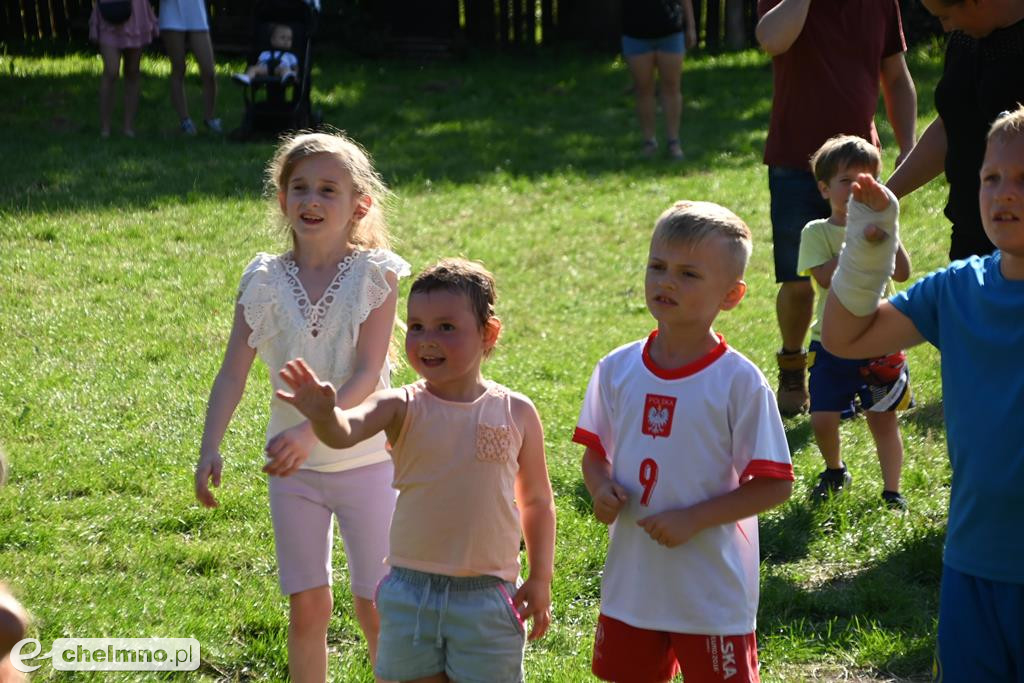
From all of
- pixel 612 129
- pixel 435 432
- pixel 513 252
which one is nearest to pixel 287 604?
pixel 435 432

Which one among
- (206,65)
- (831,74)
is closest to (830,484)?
(831,74)

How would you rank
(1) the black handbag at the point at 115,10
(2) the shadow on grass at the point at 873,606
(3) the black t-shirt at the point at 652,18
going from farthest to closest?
(1) the black handbag at the point at 115,10, (3) the black t-shirt at the point at 652,18, (2) the shadow on grass at the point at 873,606

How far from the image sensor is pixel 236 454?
5.83m

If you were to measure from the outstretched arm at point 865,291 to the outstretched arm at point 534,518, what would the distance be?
2.45 ft

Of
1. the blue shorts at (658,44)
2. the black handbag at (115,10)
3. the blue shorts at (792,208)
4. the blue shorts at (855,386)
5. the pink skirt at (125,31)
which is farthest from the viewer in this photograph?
the pink skirt at (125,31)

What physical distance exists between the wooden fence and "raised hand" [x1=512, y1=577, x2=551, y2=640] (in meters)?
15.4

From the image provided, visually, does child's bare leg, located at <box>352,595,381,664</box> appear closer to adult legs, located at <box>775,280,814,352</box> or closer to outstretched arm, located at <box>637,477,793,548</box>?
outstretched arm, located at <box>637,477,793,548</box>

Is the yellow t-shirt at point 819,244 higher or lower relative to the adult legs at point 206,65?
lower

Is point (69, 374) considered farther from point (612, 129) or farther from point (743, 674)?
point (612, 129)

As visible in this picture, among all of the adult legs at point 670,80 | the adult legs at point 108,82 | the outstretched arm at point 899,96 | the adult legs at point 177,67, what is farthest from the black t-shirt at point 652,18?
the outstretched arm at point 899,96

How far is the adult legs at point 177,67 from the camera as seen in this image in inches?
484

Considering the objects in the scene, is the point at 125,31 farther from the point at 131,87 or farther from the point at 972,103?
the point at 972,103

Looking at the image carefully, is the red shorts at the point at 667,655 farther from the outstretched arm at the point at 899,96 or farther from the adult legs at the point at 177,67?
the adult legs at the point at 177,67

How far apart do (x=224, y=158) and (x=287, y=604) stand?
A: 25.5ft
